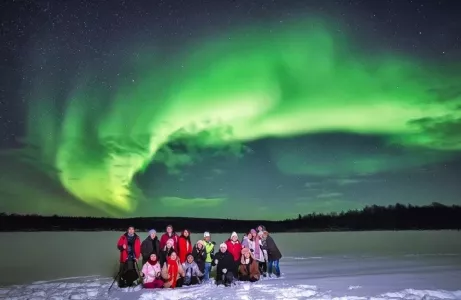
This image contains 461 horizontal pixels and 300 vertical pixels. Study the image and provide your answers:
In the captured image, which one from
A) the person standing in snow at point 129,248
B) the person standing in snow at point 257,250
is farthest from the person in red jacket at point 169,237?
the person standing in snow at point 257,250

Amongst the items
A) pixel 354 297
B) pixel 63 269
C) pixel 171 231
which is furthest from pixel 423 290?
pixel 63 269

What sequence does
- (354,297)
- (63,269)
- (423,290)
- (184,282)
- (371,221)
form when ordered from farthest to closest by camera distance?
(371,221), (63,269), (184,282), (423,290), (354,297)

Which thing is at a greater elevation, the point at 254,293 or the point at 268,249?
the point at 268,249

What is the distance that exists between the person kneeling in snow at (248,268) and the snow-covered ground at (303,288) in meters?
0.30

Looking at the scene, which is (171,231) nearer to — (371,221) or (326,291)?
(326,291)

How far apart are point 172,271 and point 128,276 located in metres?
1.29

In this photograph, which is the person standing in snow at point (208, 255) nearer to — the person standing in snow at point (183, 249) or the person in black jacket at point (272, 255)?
the person standing in snow at point (183, 249)

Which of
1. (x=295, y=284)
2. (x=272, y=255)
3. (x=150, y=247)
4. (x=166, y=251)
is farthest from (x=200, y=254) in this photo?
(x=295, y=284)

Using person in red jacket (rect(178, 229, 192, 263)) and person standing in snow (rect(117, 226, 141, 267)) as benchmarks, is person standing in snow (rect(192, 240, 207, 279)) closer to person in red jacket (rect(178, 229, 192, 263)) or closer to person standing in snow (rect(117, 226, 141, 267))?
person in red jacket (rect(178, 229, 192, 263))

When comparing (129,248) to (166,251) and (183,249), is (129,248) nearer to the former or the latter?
(166,251)

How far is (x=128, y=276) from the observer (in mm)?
12125

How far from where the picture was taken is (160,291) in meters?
11.2

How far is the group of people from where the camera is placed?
39.5ft

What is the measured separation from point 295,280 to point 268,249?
1.39m
